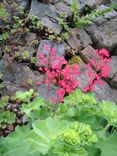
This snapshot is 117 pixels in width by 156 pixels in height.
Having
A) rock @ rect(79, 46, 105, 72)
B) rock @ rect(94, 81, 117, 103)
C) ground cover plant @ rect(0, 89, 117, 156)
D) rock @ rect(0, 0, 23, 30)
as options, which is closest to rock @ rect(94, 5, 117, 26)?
rock @ rect(79, 46, 105, 72)

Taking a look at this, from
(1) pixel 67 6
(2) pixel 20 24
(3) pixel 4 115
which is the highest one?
(1) pixel 67 6

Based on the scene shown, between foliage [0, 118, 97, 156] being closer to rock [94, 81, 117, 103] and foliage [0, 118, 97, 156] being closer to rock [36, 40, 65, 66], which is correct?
rock [36, 40, 65, 66]

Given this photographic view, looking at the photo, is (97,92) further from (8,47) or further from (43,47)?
(8,47)

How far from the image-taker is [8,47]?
15.4 ft

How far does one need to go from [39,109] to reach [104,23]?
3.68 meters

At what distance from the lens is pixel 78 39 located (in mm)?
5301

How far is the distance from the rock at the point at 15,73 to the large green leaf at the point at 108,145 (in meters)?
2.38

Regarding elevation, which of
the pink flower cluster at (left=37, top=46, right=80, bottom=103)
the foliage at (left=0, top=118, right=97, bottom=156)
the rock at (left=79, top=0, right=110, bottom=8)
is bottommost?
the pink flower cluster at (left=37, top=46, right=80, bottom=103)

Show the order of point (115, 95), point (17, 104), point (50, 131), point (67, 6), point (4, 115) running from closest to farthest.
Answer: point (50, 131) → point (4, 115) → point (17, 104) → point (115, 95) → point (67, 6)

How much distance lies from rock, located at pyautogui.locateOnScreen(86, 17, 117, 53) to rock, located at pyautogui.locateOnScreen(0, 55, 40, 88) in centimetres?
→ 142

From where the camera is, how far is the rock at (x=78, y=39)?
520cm

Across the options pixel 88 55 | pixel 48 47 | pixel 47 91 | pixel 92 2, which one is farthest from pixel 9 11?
pixel 92 2

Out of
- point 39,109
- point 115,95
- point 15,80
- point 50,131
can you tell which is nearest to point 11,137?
point 39,109

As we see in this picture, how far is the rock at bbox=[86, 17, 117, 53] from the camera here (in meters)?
5.45
